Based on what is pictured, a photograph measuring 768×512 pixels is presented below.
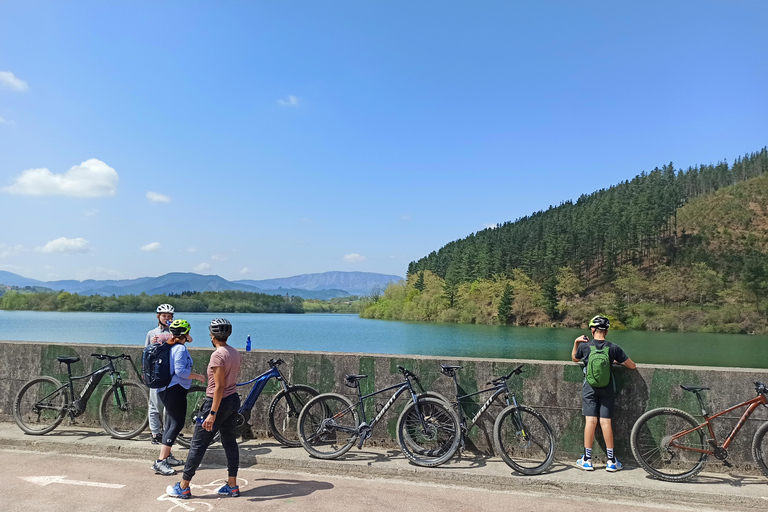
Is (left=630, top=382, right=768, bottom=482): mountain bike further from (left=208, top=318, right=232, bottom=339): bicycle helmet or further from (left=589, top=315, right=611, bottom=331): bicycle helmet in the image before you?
(left=208, top=318, right=232, bottom=339): bicycle helmet

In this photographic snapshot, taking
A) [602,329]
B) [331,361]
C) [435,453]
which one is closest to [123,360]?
[331,361]

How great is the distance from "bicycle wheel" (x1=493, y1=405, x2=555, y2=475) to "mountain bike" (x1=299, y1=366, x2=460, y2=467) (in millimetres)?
575

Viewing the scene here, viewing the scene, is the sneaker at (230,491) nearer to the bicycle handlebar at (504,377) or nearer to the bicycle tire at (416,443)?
the bicycle tire at (416,443)

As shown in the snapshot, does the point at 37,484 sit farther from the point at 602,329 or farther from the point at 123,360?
the point at 602,329

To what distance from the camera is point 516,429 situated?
6.52 meters

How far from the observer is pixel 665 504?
216 inches

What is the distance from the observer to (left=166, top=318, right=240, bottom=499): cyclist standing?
17.1ft

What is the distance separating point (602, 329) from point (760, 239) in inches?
Result: 5898

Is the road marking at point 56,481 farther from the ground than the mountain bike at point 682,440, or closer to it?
closer to it

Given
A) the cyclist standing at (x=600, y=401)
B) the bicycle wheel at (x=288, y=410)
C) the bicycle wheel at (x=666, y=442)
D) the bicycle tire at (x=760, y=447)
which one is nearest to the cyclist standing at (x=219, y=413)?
the bicycle wheel at (x=288, y=410)

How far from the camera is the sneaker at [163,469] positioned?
19.9 feet

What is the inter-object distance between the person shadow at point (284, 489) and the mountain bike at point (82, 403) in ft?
8.26

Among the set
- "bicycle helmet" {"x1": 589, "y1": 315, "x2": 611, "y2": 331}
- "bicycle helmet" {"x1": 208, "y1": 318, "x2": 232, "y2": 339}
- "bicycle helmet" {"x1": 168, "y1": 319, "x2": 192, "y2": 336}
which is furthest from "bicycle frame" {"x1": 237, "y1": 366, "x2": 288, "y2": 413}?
"bicycle helmet" {"x1": 589, "y1": 315, "x2": 611, "y2": 331}

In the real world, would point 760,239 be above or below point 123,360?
above
